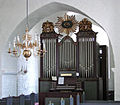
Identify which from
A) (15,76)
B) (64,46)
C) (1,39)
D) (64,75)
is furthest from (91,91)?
(1,39)

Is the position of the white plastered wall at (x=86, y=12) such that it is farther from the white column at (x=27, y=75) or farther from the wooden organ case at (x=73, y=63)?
the white column at (x=27, y=75)

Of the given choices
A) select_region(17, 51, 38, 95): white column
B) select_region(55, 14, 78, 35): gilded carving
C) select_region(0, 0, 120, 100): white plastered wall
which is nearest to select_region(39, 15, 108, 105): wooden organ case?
select_region(55, 14, 78, 35): gilded carving

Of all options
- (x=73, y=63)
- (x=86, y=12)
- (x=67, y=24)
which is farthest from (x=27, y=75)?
(x=86, y=12)

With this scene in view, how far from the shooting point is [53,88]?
50.5 ft

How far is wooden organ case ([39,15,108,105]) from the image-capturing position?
51.0ft

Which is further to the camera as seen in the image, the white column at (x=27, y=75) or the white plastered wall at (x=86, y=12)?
the white column at (x=27, y=75)

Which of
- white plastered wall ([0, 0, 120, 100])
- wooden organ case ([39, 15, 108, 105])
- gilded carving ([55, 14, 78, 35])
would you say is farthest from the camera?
gilded carving ([55, 14, 78, 35])

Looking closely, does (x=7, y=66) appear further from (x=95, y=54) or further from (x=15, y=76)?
(x=95, y=54)

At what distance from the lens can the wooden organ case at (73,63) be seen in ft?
51.0

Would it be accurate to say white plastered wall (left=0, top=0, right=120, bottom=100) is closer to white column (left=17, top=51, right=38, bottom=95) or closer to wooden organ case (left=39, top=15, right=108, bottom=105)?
wooden organ case (left=39, top=15, right=108, bottom=105)

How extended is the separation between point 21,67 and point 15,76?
5.58 ft

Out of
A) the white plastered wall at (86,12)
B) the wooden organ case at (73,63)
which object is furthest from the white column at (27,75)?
the white plastered wall at (86,12)

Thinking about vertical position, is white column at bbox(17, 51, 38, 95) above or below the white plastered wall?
below

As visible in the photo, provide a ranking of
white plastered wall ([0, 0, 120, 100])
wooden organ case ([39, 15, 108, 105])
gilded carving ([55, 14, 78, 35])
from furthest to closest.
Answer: gilded carving ([55, 14, 78, 35]) < wooden organ case ([39, 15, 108, 105]) < white plastered wall ([0, 0, 120, 100])
